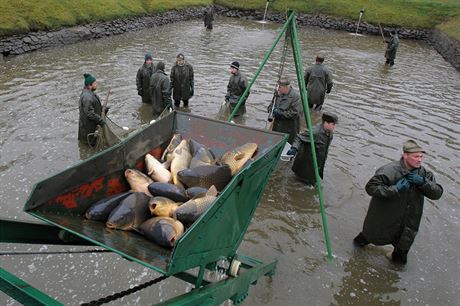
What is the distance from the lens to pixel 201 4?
35.3 meters

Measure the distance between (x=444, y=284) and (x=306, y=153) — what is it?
3.53 metres

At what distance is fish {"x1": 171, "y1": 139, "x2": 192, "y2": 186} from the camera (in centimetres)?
500

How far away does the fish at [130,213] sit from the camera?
386 centimetres

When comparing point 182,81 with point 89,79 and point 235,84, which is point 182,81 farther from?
point 89,79

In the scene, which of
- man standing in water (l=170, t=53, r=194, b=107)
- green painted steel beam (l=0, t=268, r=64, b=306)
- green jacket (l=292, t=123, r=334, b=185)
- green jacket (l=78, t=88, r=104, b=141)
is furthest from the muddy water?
green painted steel beam (l=0, t=268, r=64, b=306)

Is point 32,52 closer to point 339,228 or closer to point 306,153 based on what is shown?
point 306,153

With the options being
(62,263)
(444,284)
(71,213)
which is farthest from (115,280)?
(444,284)

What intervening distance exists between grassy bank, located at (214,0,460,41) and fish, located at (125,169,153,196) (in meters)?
32.6

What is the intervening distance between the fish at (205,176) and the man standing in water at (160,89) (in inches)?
251

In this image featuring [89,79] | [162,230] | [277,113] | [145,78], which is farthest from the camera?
[145,78]

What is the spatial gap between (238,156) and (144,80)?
7974mm

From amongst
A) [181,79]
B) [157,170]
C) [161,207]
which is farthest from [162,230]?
[181,79]

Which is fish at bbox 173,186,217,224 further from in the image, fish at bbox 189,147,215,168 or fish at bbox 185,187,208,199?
fish at bbox 189,147,215,168

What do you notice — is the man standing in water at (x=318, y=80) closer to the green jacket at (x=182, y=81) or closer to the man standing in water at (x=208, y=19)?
the green jacket at (x=182, y=81)
